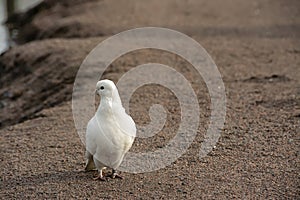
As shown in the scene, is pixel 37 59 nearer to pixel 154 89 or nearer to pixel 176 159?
pixel 154 89

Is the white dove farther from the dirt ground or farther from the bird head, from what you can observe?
the dirt ground

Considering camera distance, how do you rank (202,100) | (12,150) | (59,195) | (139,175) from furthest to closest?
(202,100), (12,150), (139,175), (59,195)

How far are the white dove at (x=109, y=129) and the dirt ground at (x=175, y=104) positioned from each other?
1.06ft

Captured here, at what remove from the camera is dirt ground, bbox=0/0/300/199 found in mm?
4957

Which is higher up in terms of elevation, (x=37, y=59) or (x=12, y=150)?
(x=12, y=150)

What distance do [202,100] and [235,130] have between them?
117cm

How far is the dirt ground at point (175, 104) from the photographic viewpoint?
4.96 metres

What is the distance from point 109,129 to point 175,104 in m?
2.46

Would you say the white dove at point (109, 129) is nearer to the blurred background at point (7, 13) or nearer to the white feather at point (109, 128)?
the white feather at point (109, 128)

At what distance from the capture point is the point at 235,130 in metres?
6.16

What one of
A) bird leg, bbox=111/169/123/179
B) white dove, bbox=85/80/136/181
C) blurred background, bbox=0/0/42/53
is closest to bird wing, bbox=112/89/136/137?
white dove, bbox=85/80/136/181

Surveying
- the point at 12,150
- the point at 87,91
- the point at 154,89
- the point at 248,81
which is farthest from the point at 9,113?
the point at 248,81

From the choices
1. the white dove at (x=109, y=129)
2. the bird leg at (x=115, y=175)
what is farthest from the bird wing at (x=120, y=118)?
the bird leg at (x=115, y=175)

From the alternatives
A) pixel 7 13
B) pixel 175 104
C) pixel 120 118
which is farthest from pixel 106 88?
pixel 7 13
